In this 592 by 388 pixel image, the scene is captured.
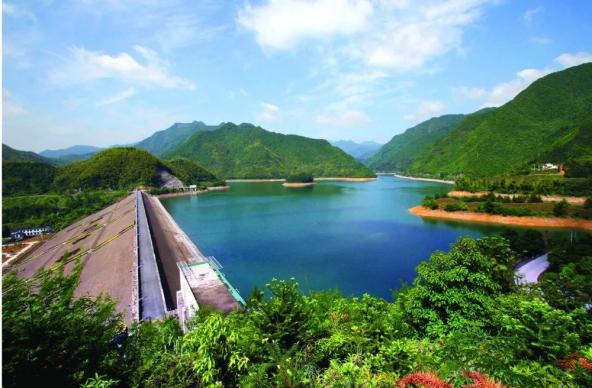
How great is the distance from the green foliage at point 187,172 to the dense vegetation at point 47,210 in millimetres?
47096

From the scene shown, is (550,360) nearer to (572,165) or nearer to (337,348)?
(337,348)

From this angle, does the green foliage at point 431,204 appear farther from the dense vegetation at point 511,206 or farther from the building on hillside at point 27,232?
the building on hillside at point 27,232

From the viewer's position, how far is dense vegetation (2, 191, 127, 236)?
61631 mm

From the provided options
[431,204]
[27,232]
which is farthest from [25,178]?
[431,204]

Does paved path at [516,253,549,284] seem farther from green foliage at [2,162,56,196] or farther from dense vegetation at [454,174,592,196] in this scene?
green foliage at [2,162,56,196]

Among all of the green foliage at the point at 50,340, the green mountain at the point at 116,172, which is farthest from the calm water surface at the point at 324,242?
the green mountain at the point at 116,172

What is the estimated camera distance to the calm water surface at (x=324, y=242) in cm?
2912

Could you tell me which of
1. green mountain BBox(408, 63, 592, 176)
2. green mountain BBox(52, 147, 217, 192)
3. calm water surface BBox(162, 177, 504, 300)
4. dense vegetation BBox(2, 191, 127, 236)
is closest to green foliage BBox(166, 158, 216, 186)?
green mountain BBox(52, 147, 217, 192)

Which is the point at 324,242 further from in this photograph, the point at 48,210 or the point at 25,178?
the point at 25,178

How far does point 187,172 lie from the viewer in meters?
144

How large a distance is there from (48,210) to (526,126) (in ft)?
508

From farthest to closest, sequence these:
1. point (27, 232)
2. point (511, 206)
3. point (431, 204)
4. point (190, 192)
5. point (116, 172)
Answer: point (190, 192)
point (116, 172)
point (431, 204)
point (27, 232)
point (511, 206)

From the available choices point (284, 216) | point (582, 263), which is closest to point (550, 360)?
point (582, 263)

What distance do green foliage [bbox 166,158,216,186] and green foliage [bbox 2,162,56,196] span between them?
136ft
